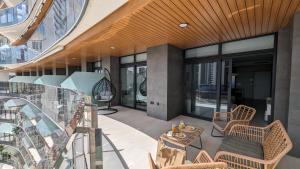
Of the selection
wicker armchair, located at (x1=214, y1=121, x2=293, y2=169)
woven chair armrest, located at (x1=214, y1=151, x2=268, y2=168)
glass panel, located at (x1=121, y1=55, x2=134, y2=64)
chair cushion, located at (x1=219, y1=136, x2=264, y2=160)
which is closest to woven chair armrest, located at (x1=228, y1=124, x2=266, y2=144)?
A: wicker armchair, located at (x1=214, y1=121, x2=293, y2=169)

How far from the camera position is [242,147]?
2.31m

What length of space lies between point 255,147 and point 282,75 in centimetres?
206

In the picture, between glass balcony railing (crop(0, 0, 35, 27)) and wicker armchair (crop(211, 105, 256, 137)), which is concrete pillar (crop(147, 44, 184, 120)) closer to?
wicker armchair (crop(211, 105, 256, 137))

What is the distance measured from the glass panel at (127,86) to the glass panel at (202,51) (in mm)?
2717

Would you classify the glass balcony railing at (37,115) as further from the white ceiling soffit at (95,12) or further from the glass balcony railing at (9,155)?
the white ceiling soffit at (95,12)

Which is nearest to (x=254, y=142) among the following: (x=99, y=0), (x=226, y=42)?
(x=226, y=42)

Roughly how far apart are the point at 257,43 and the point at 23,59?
51.7ft

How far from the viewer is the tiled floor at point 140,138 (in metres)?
2.71

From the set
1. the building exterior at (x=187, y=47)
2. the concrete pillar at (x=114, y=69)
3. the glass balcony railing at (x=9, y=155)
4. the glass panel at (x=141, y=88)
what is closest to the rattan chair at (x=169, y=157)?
the building exterior at (x=187, y=47)

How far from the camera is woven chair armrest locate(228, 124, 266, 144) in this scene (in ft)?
8.58

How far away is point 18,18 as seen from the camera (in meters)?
11.9

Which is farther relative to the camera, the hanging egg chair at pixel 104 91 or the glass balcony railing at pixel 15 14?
the glass balcony railing at pixel 15 14

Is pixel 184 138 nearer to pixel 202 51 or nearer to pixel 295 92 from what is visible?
pixel 295 92

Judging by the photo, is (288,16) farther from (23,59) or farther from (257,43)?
(23,59)
